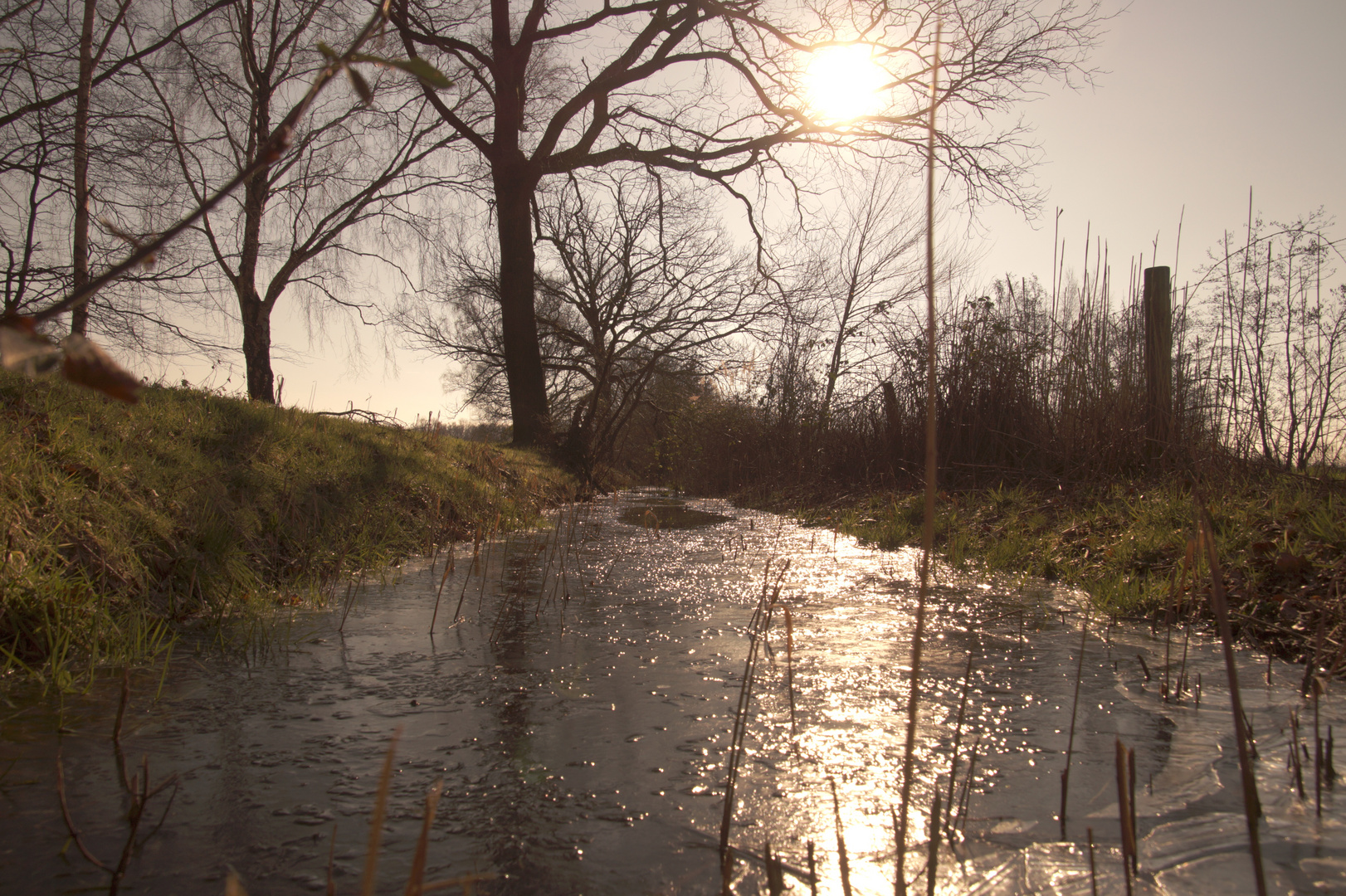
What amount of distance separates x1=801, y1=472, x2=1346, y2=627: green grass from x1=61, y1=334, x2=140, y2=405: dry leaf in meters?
2.56

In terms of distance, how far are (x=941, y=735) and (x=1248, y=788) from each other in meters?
0.90

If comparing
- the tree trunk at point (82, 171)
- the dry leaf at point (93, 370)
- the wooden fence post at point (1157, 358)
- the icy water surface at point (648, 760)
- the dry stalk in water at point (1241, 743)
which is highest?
the tree trunk at point (82, 171)

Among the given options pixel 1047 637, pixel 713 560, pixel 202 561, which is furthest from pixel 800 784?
pixel 713 560

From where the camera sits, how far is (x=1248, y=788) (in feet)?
2.81

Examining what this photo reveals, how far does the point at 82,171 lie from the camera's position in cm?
604

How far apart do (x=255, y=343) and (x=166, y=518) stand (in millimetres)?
9130

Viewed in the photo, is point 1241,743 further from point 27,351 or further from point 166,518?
point 166,518

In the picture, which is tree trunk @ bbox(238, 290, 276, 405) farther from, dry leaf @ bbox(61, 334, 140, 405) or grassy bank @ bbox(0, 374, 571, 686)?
dry leaf @ bbox(61, 334, 140, 405)

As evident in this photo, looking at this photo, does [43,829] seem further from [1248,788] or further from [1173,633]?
[1173,633]

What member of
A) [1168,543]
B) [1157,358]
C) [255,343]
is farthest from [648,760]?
[255,343]

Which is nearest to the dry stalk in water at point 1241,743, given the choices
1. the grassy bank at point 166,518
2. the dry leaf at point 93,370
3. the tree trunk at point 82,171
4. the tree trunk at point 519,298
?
the dry leaf at point 93,370

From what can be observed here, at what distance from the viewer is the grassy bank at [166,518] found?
2.15 m

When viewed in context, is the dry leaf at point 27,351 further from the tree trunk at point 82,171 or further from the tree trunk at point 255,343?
the tree trunk at point 255,343

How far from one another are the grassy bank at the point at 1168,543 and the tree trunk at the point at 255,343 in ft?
29.5
